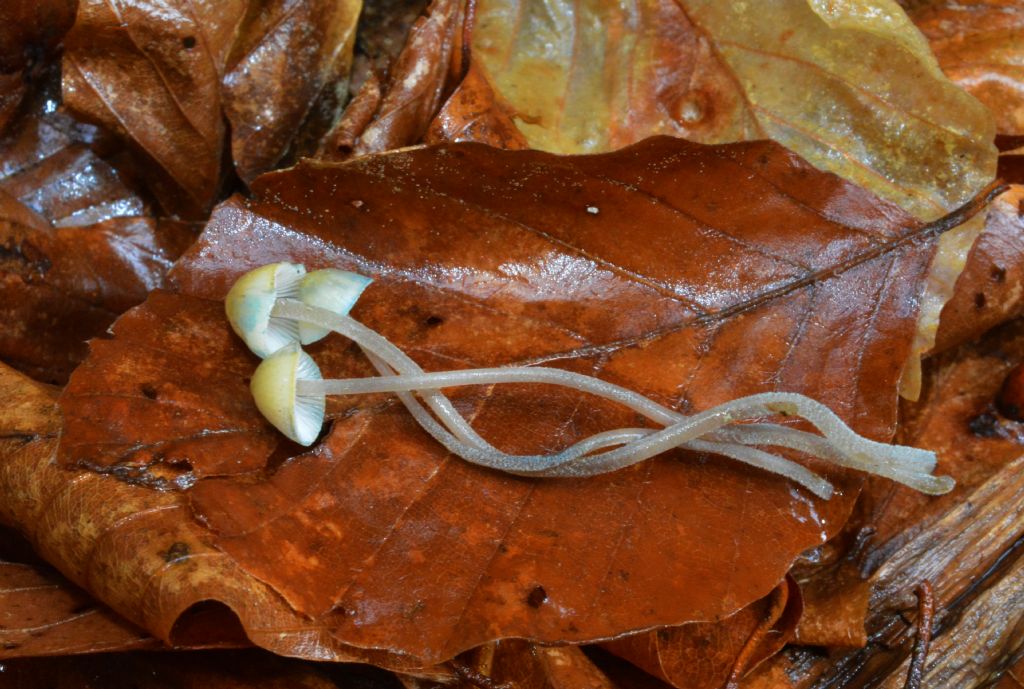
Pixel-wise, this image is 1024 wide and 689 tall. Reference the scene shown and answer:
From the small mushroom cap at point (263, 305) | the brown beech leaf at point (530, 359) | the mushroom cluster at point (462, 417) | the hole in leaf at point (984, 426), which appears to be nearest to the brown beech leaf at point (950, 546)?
the hole in leaf at point (984, 426)

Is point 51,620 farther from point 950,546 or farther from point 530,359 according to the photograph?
point 950,546

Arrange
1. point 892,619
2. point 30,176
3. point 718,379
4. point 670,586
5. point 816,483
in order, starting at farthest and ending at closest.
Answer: point 30,176, point 892,619, point 718,379, point 816,483, point 670,586

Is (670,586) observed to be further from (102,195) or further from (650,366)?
(102,195)

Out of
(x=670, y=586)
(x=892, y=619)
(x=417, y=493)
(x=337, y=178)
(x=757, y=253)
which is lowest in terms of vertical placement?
(x=892, y=619)

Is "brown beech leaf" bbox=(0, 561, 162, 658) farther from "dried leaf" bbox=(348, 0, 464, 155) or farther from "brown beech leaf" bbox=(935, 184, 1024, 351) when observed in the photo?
"brown beech leaf" bbox=(935, 184, 1024, 351)

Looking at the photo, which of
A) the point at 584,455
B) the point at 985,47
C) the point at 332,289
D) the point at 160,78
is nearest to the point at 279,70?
the point at 160,78

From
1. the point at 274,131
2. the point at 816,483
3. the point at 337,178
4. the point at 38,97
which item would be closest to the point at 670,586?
the point at 816,483

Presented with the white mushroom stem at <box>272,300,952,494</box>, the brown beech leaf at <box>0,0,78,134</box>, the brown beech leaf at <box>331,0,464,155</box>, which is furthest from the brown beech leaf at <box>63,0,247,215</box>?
the white mushroom stem at <box>272,300,952,494</box>

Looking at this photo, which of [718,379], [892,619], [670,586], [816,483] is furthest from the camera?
[892,619]
